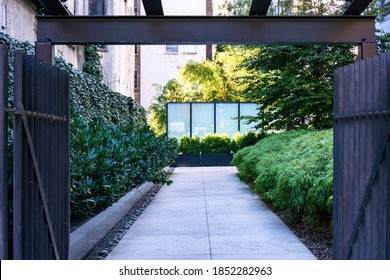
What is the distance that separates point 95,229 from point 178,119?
20818 mm

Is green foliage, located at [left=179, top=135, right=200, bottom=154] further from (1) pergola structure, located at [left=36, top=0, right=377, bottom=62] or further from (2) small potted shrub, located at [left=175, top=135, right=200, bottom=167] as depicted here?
(1) pergola structure, located at [left=36, top=0, right=377, bottom=62]

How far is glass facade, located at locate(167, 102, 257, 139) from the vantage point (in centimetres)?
2761

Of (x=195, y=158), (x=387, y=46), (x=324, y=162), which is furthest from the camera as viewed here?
(x=195, y=158)

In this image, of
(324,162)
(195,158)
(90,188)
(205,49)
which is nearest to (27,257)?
(90,188)

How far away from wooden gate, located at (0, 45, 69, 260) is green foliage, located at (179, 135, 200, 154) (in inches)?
834

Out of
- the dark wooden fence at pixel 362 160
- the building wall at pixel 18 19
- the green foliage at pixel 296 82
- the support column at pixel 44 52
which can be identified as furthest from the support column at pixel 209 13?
the dark wooden fence at pixel 362 160

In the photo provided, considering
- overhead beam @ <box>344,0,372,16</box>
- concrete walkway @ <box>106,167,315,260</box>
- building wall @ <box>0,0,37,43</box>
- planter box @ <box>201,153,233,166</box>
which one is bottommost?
concrete walkway @ <box>106,167,315,260</box>

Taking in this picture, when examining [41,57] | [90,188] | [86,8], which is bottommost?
[90,188]

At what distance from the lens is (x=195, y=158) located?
25.7m

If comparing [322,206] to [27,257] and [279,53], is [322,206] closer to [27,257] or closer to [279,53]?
[27,257]

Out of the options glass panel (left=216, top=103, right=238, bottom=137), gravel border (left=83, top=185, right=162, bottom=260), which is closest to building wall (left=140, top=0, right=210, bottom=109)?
glass panel (left=216, top=103, right=238, bottom=137)

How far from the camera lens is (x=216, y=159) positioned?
25641 millimetres

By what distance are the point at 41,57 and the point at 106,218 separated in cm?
302

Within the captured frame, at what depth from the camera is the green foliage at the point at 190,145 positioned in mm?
25812
